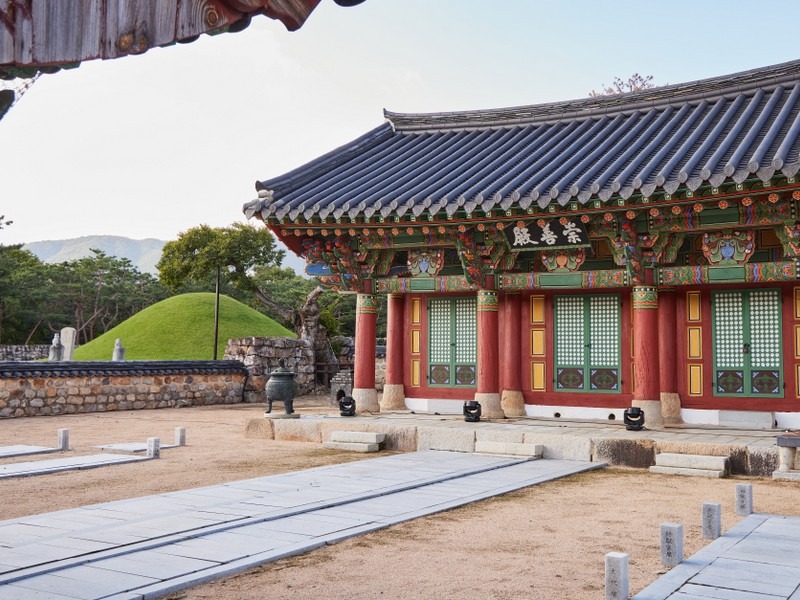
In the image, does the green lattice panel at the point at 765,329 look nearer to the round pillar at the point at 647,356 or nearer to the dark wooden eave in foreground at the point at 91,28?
the round pillar at the point at 647,356

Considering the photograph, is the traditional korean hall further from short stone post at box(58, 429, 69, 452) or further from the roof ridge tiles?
short stone post at box(58, 429, 69, 452)

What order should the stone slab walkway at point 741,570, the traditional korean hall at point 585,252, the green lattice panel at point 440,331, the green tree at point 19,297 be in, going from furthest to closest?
1. the green tree at point 19,297
2. the green lattice panel at point 440,331
3. the traditional korean hall at point 585,252
4. the stone slab walkway at point 741,570

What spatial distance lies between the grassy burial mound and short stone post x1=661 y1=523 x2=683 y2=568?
30.7 meters

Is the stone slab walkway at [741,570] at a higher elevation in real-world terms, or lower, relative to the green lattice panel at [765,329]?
lower

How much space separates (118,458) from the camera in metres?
12.6

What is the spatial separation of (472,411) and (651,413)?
326cm

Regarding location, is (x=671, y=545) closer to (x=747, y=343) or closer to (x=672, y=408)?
(x=672, y=408)

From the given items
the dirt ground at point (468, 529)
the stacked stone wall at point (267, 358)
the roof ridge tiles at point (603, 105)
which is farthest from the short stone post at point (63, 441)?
the stacked stone wall at point (267, 358)

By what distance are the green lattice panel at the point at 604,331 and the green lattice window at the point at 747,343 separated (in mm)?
1820

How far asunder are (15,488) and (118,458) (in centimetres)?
268

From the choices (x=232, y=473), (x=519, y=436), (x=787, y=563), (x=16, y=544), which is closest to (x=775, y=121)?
(x=519, y=436)

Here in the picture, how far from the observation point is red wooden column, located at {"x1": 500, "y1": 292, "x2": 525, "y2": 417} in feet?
51.5

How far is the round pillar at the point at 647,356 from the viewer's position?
13375 millimetres

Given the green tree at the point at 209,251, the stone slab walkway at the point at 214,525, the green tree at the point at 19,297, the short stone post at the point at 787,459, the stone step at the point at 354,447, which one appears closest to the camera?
the stone slab walkway at the point at 214,525
